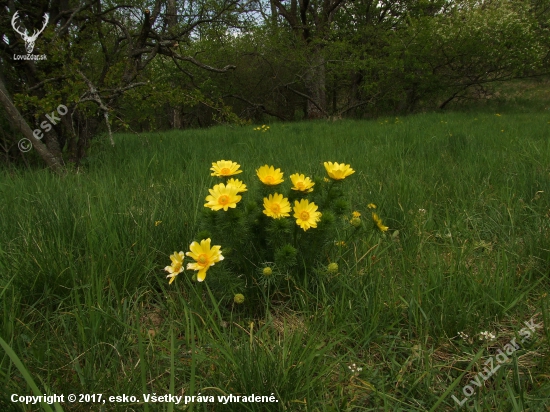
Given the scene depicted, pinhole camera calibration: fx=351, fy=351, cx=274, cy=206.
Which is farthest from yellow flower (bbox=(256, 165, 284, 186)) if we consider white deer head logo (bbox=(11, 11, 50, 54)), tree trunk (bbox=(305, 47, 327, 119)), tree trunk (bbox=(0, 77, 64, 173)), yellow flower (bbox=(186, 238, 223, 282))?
tree trunk (bbox=(305, 47, 327, 119))

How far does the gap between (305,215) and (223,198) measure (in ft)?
0.92

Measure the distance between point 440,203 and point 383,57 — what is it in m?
9.61

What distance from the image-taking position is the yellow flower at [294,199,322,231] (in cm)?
116

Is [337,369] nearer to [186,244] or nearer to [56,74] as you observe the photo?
[186,244]

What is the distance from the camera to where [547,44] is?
10.8 m

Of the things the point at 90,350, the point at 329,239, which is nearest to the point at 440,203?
the point at 329,239

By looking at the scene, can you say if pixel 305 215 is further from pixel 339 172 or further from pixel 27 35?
pixel 27 35

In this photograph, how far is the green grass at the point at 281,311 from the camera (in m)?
0.91

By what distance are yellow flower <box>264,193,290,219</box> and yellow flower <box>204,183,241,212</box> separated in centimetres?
11

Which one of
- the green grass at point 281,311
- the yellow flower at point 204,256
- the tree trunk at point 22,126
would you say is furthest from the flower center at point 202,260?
the tree trunk at point 22,126

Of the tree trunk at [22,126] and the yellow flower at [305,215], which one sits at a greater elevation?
the tree trunk at [22,126]

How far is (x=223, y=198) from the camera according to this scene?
115 centimetres

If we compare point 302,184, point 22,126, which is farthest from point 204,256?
point 22,126

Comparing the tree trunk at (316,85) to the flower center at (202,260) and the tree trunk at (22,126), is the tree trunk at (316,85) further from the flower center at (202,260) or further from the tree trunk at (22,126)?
the flower center at (202,260)
